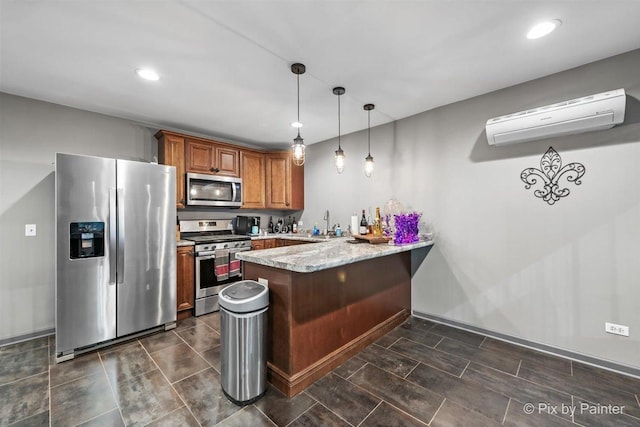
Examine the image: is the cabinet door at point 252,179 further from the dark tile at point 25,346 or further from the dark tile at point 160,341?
the dark tile at point 25,346

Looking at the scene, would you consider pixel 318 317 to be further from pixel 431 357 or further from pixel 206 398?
pixel 431 357

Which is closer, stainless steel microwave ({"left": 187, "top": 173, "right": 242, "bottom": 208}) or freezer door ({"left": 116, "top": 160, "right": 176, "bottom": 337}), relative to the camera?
freezer door ({"left": 116, "top": 160, "right": 176, "bottom": 337})

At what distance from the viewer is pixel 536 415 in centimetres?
174

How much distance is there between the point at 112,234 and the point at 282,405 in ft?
7.45

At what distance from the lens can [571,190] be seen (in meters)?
2.41

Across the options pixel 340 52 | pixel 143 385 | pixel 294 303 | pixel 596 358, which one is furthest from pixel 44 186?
pixel 596 358

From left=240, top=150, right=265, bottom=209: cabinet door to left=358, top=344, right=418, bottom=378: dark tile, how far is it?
295cm

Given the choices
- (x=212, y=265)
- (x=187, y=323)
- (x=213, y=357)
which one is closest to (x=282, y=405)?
(x=213, y=357)

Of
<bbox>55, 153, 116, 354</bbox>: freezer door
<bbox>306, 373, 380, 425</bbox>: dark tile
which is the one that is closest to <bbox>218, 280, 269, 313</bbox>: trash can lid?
<bbox>306, 373, 380, 425</bbox>: dark tile

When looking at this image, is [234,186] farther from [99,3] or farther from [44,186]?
[99,3]

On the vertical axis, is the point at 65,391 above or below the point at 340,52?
below

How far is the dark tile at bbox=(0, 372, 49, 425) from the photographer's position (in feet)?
5.78

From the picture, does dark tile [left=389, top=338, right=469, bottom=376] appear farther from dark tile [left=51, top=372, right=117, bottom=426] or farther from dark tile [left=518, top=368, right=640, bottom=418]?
dark tile [left=51, top=372, right=117, bottom=426]

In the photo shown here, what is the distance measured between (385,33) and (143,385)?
3173 millimetres
